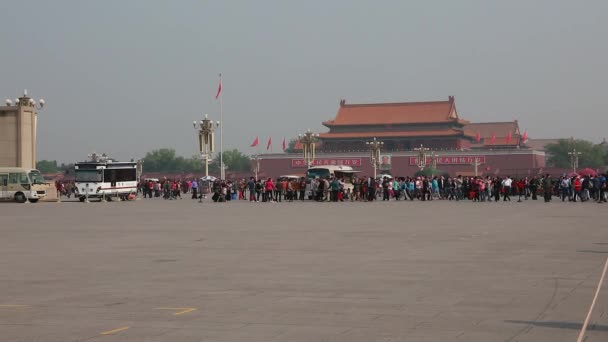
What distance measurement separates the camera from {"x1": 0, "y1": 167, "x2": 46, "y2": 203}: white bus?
39.5m

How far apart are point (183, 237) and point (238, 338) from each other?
10734mm

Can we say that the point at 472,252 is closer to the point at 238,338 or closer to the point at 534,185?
the point at 238,338

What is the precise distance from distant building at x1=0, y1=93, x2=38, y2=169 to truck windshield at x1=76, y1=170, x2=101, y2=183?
10.2ft

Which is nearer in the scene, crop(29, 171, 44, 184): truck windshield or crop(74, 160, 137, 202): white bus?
crop(29, 171, 44, 184): truck windshield

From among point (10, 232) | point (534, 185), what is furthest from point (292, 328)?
point (534, 185)

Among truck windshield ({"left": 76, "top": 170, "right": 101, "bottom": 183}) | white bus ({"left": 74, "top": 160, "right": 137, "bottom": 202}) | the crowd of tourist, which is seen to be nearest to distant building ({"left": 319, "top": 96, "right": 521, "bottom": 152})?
the crowd of tourist

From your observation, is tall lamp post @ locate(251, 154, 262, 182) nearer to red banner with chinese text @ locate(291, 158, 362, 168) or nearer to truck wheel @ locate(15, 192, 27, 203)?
red banner with chinese text @ locate(291, 158, 362, 168)

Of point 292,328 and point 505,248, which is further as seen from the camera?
point 505,248

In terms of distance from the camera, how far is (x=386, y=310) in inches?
310

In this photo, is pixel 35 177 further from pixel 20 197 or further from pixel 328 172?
pixel 328 172

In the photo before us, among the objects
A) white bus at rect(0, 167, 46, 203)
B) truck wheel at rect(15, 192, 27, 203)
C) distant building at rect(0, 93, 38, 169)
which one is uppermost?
distant building at rect(0, 93, 38, 169)

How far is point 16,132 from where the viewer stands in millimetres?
42938

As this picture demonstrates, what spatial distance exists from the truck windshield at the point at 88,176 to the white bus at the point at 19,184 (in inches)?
79.9

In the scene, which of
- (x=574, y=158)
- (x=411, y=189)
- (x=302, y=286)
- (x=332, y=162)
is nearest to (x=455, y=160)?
(x=332, y=162)
